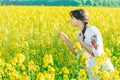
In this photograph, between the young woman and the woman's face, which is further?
the woman's face

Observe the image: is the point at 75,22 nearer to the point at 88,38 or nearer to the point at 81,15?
the point at 81,15

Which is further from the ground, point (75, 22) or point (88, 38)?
point (75, 22)

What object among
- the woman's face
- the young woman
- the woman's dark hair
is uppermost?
the woman's dark hair

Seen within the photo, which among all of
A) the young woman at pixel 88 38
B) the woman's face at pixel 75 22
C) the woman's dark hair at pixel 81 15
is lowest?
the young woman at pixel 88 38

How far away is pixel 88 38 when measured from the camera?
5305 millimetres

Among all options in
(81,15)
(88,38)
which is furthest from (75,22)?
(88,38)

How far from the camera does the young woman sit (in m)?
5.23

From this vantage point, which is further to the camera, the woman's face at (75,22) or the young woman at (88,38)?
the woman's face at (75,22)

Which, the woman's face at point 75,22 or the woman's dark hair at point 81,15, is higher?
the woman's dark hair at point 81,15

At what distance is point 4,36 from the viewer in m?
8.74

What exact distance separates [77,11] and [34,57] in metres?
2.80

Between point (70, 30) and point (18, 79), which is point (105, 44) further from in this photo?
point (18, 79)

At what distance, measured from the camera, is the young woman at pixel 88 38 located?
17.2ft

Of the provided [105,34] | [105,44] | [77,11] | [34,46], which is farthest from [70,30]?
Result: [77,11]
